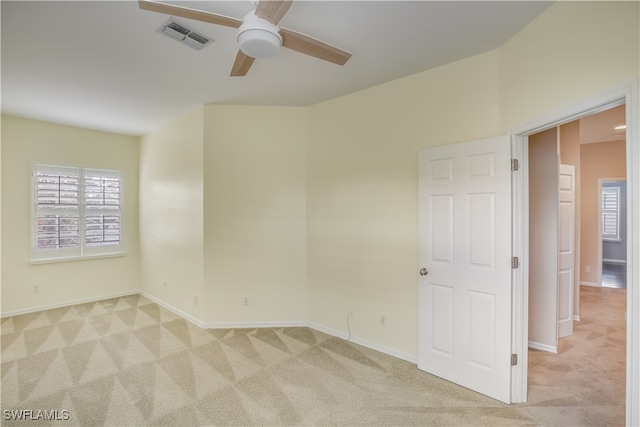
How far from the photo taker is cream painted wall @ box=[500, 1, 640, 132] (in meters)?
1.39

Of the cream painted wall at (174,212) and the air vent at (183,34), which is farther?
the cream painted wall at (174,212)

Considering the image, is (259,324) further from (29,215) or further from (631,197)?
(29,215)

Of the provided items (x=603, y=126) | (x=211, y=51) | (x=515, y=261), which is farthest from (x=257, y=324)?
(x=603, y=126)

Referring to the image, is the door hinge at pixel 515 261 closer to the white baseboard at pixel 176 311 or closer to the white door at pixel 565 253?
the white door at pixel 565 253

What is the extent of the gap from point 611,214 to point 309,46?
33.7 ft

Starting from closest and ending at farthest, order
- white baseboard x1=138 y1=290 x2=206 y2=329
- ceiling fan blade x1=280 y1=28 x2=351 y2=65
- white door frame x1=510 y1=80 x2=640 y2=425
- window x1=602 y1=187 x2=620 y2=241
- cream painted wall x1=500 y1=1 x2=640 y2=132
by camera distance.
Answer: white door frame x1=510 y1=80 x2=640 y2=425
cream painted wall x1=500 y1=1 x2=640 y2=132
ceiling fan blade x1=280 y1=28 x2=351 y2=65
white baseboard x1=138 y1=290 x2=206 y2=329
window x1=602 y1=187 x2=620 y2=241

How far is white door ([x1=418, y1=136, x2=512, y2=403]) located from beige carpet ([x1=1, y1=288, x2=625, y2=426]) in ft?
0.69

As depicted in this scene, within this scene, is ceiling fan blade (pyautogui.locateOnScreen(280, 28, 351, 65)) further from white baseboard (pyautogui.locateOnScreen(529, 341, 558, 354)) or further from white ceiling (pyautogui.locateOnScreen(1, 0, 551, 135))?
white baseboard (pyautogui.locateOnScreen(529, 341, 558, 354))

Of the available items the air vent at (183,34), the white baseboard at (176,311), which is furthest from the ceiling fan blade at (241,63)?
the white baseboard at (176,311)

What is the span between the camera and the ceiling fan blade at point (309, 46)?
1.78 m

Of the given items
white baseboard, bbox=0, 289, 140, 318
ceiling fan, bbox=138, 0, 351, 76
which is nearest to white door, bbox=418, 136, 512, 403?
ceiling fan, bbox=138, 0, 351, 76

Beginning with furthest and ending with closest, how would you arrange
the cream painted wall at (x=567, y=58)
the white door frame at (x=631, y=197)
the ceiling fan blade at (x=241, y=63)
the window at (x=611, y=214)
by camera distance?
the window at (x=611, y=214) → the ceiling fan blade at (x=241, y=63) → the cream painted wall at (x=567, y=58) → the white door frame at (x=631, y=197)

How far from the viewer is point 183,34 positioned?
84.3 inches

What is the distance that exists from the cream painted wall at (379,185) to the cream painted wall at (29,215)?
11.4ft
